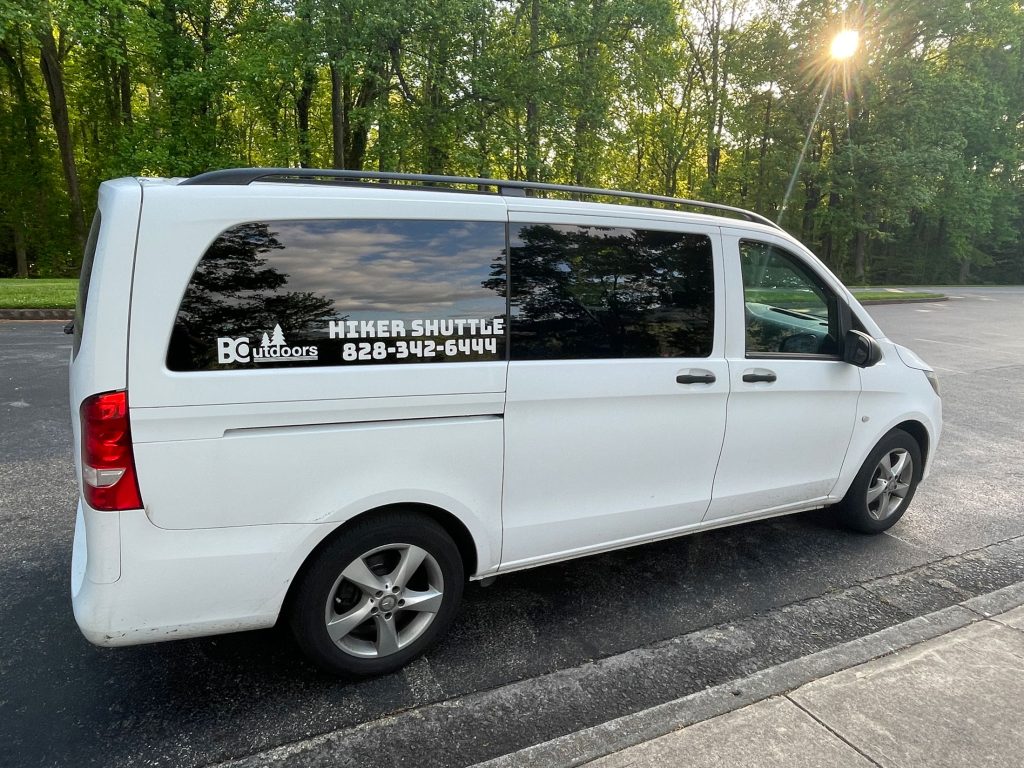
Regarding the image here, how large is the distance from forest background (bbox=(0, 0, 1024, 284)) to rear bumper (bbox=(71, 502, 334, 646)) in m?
15.4

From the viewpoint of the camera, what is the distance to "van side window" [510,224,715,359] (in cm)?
273

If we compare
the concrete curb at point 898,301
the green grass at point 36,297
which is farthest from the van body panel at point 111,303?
the concrete curb at point 898,301

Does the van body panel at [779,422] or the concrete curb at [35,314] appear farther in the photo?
the concrete curb at [35,314]

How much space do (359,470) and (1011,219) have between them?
5146 cm

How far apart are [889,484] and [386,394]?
3441mm

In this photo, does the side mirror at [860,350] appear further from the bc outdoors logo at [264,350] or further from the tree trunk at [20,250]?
the tree trunk at [20,250]

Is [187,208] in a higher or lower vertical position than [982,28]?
lower

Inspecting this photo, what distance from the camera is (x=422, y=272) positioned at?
250 centimetres

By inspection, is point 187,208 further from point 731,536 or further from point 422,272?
point 731,536

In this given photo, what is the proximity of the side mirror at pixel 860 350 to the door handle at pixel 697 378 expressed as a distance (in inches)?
40.2

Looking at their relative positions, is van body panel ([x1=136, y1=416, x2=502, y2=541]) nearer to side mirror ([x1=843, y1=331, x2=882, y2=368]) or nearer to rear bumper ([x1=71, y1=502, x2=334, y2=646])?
rear bumper ([x1=71, y1=502, x2=334, y2=646])

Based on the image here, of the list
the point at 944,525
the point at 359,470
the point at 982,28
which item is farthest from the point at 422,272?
the point at 982,28

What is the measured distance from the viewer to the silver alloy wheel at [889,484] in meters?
4.13

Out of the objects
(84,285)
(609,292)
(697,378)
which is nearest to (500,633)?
(697,378)
